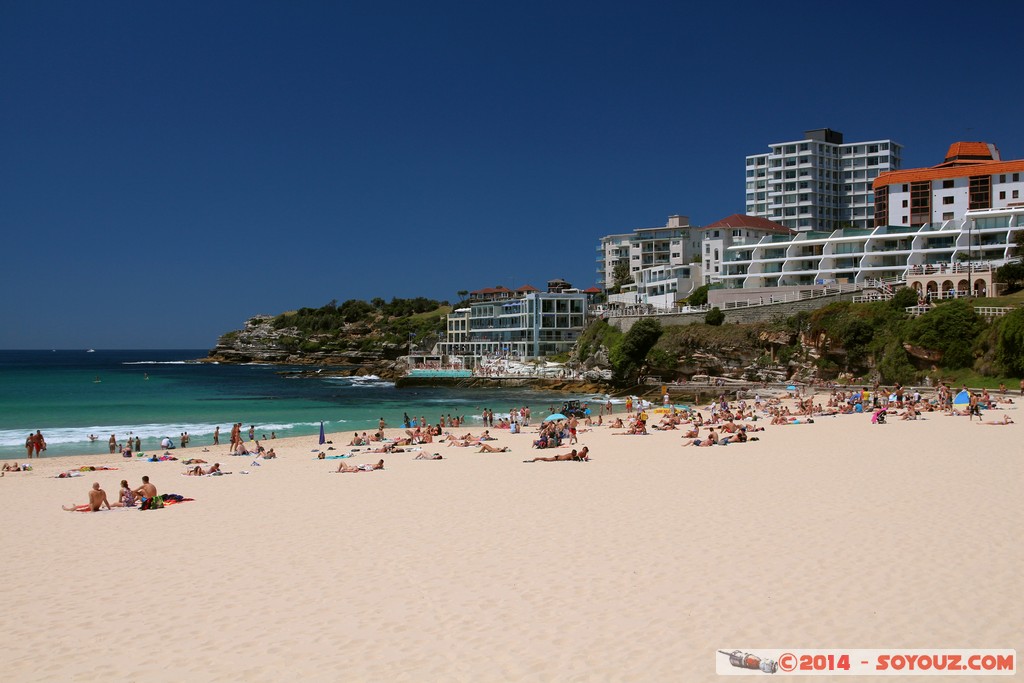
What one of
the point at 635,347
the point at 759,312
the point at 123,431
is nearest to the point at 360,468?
the point at 123,431

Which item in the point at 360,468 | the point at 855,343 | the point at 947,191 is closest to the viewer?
the point at 360,468

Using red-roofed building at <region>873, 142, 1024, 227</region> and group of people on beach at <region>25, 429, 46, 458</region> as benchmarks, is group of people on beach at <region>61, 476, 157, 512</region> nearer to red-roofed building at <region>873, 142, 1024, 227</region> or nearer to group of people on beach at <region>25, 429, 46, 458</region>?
group of people on beach at <region>25, 429, 46, 458</region>

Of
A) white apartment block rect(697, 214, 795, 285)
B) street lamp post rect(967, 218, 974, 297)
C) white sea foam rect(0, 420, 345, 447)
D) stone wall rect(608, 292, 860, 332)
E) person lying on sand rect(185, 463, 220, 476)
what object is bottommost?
white sea foam rect(0, 420, 345, 447)

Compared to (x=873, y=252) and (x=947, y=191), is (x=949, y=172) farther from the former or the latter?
(x=873, y=252)

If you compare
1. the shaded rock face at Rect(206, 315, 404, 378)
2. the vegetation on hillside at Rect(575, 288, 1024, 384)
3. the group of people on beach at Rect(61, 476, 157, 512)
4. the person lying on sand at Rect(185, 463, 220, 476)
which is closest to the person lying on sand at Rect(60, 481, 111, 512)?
the group of people on beach at Rect(61, 476, 157, 512)

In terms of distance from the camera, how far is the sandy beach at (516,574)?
22.8 ft

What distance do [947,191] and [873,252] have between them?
9973 millimetres

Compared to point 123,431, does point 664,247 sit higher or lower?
higher

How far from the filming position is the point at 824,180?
90750mm

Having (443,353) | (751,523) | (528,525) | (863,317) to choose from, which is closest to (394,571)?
(528,525)

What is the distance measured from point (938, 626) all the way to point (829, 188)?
92.4 m

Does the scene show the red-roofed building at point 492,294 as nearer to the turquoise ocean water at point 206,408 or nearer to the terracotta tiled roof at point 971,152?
the turquoise ocean water at point 206,408

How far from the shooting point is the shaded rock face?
386ft

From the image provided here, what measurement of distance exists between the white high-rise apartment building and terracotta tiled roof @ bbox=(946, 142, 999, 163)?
71.4 feet
